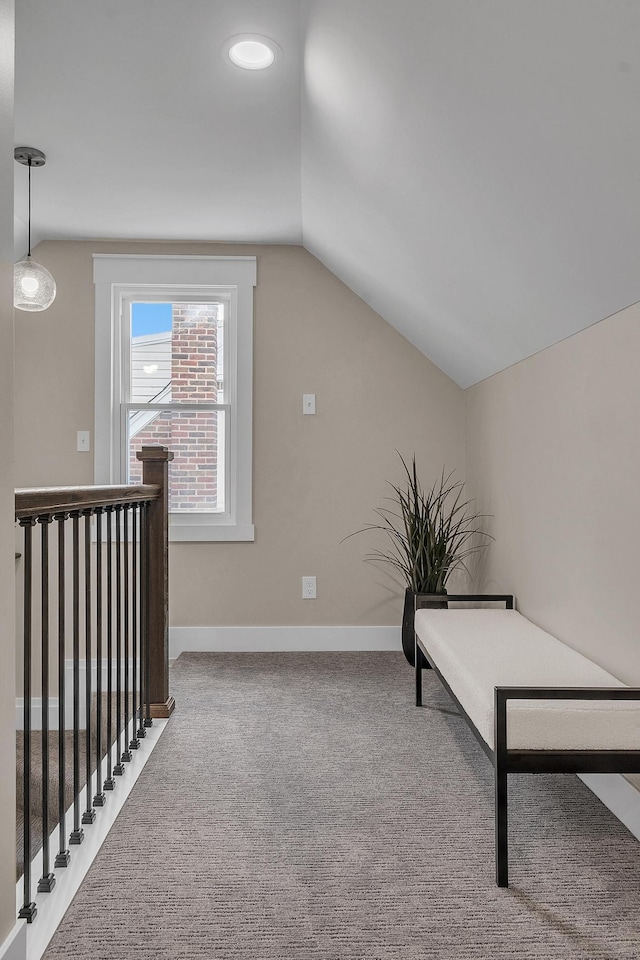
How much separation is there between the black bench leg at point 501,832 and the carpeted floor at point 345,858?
0.04 metres

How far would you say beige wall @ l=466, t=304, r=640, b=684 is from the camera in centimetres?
198

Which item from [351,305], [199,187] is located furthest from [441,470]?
[199,187]

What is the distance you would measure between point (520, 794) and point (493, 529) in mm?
1497

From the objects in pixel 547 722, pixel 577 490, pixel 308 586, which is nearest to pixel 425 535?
pixel 308 586

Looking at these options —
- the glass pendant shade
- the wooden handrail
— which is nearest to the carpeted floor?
the wooden handrail

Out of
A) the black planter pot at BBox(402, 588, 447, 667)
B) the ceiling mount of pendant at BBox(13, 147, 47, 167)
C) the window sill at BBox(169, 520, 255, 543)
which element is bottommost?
the black planter pot at BBox(402, 588, 447, 667)

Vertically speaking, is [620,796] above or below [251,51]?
below

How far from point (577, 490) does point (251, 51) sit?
184 cm

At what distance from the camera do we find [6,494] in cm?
134

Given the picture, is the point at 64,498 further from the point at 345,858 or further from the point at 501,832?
the point at 501,832

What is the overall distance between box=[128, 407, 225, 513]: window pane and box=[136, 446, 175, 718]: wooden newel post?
1237mm

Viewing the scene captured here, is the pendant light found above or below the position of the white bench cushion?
above

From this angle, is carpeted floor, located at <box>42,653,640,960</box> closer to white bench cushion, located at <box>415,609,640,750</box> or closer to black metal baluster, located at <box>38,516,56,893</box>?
black metal baluster, located at <box>38,516,56,893</box>

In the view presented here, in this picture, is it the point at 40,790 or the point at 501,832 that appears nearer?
the point at 501,832
